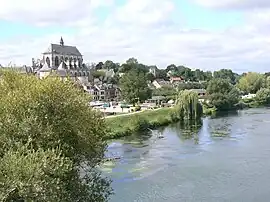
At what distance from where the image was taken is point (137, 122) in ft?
134

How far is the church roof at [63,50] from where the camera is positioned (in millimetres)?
96356

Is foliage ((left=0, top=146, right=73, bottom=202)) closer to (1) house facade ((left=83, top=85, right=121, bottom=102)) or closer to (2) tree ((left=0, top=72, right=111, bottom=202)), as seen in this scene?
(2) tree ((left=0, top=72, right=111, bottom=202))

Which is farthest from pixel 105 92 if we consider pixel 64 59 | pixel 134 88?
pixel 134 88

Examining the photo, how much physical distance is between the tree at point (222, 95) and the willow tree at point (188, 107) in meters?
11.1

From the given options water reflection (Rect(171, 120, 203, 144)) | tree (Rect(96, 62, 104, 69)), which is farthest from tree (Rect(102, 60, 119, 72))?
water reflection (Rect(171, 120, 203, 144))

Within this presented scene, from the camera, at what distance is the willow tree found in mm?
46969

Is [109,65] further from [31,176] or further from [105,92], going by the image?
[31,176]

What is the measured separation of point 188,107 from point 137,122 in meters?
9.02

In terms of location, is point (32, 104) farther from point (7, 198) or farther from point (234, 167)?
point (234, 167)

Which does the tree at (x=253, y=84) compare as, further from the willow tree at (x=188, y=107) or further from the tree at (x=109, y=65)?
the tree at (x=109, y=65)

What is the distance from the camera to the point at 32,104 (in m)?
11.1

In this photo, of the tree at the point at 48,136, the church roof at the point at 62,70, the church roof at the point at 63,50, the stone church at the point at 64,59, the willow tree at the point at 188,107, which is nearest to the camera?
the tree at the point at 48,136

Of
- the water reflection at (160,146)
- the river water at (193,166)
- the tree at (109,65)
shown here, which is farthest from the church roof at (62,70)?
the tree at (109,65)

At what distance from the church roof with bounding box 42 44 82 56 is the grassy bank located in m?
→ 53.7
